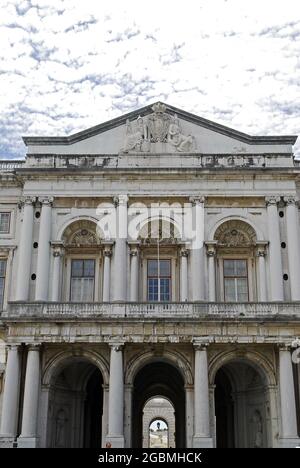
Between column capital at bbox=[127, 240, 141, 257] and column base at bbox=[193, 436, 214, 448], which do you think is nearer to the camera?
column base at bbox=[193, 436, 214, 448]

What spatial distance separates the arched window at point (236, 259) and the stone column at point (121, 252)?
510 cm

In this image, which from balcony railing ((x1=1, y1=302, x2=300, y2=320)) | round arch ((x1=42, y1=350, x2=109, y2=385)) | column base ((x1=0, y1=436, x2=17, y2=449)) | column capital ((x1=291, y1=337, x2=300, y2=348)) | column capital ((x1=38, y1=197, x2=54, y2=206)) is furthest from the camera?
column capital ((x1=38, y1=197, x2=54, y2=206))

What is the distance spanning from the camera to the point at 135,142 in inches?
1387

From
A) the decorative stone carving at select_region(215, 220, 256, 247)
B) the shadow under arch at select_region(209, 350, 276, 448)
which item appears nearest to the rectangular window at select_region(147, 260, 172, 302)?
the decorative stone carving at select_region(215, 220, 256, 247)

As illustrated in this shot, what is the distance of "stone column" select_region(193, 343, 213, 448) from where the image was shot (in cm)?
2847

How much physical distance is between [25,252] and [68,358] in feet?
20.4

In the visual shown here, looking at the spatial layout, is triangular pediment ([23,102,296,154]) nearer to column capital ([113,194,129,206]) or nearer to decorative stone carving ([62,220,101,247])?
column capital ([113,194,129,206])

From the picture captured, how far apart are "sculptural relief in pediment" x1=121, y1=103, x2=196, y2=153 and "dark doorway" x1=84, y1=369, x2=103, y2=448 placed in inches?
518

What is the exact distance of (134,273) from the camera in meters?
32.9

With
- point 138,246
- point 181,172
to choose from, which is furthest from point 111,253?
point 181,172

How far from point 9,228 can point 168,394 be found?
16.9 m

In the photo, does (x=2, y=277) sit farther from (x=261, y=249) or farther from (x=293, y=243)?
(x=293, y=243)

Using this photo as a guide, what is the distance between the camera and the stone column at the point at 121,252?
3209 centimetres

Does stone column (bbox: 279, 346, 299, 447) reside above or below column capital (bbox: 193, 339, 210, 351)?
below
